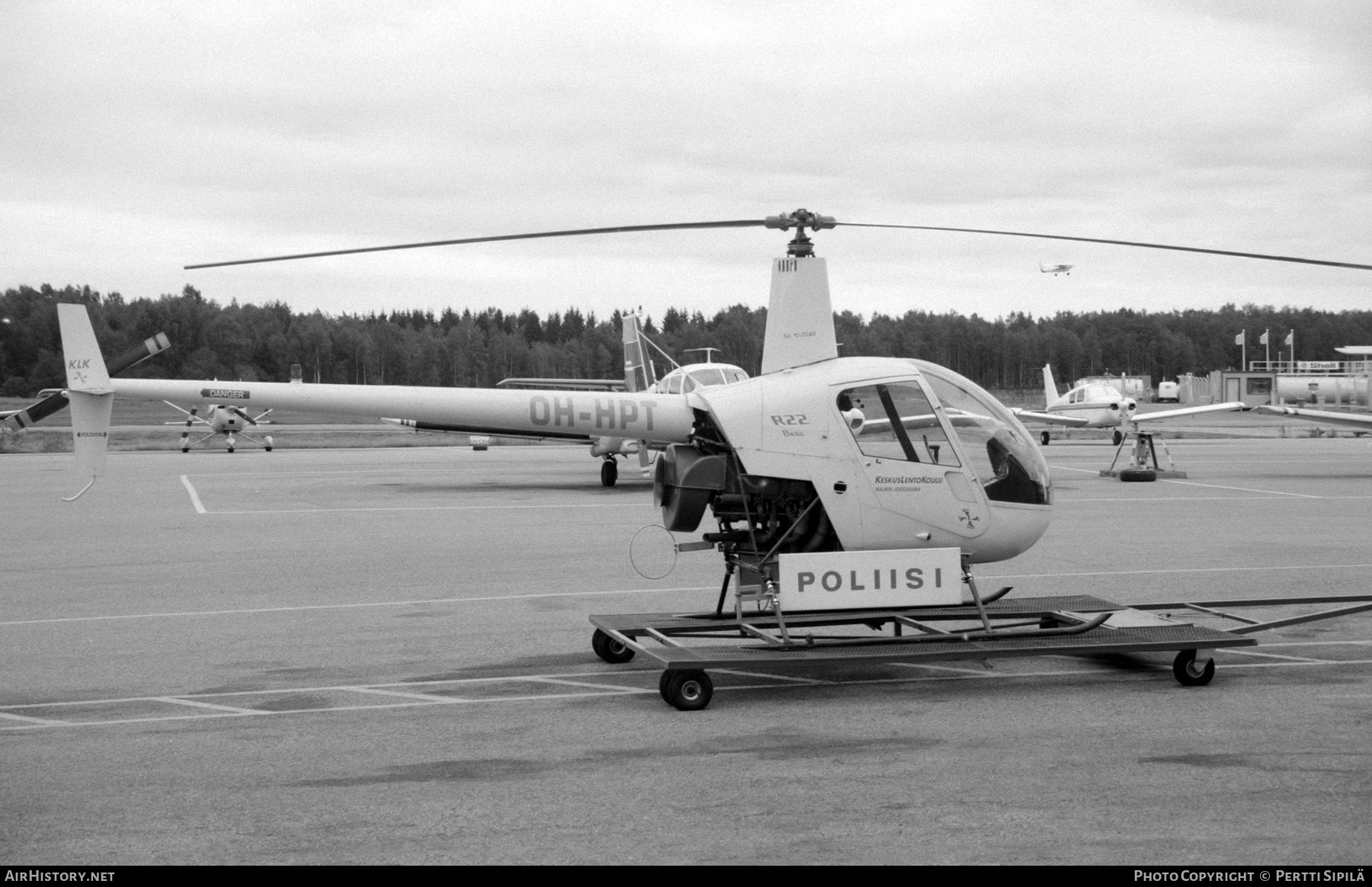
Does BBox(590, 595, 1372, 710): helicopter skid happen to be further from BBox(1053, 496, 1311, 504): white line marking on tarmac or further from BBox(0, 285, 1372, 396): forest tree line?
BBox(0, 285, 1372, 396): forest tree line

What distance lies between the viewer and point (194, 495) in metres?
25.5

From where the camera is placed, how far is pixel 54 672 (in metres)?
9.16

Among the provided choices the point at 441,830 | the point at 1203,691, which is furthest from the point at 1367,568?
the point at 441,830

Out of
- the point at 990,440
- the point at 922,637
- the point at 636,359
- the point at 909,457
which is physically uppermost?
the point at 636,359

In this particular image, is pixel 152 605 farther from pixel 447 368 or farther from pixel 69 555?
pixel 447 368

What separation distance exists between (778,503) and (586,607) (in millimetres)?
3521

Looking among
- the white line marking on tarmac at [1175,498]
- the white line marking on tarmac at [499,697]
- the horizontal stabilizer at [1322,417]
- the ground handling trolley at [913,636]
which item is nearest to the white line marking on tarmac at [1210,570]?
the ground handling trolley at [913,636]

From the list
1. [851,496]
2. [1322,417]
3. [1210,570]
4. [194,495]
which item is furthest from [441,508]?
[1322,417]

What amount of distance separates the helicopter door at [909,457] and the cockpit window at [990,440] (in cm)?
18

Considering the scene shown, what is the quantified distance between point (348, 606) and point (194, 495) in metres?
15.1

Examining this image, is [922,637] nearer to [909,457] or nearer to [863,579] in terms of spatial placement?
[863,579]

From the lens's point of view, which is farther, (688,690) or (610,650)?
(610,650)

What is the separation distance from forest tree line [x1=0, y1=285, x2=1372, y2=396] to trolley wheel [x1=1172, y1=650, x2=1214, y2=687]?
39494mm

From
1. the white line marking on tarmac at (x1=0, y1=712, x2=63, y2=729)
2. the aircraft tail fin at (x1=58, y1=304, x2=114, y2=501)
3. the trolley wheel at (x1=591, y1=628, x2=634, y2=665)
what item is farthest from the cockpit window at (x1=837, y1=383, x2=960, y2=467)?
the aircraft tail fin at (x1=58, y1=304, x2=114, y2=501)
